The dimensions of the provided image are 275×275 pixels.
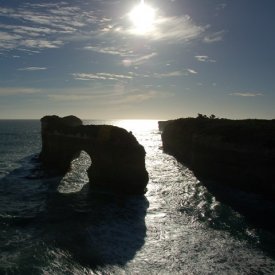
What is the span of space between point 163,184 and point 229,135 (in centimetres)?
1067

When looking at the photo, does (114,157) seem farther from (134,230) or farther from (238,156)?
(238,156)

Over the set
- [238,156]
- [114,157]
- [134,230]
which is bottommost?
[134,230]

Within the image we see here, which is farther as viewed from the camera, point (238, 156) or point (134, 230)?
point (238, 156)

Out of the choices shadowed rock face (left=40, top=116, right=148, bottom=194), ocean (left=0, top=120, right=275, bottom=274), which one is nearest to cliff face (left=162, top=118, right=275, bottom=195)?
ocean (left=0, top=120, right=275, bottom=274)

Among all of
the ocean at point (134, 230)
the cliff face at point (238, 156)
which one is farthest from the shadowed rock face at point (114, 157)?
the cliff face at point (238, 156)

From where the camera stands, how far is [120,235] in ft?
72.8

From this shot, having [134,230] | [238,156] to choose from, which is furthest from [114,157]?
[238,156]

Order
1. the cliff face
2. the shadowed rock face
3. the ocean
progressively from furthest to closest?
the cliff face < the shadowed rock face < the ocean

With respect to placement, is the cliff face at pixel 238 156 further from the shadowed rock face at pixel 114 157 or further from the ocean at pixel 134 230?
the shadowed rock face at pixel 114 157

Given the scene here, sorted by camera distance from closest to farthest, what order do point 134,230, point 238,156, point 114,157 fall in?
point 134,230
point 114,157
point 238,156

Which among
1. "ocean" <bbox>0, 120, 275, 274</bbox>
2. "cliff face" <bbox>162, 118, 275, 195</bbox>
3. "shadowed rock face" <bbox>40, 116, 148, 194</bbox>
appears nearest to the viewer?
"ocean" <bbox>0, 120, 275, 274</bbox>

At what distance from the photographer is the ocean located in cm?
1806

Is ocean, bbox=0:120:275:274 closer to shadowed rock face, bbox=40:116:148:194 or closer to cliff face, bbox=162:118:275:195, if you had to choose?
shadowed rock face, bbox=40:116:148:194

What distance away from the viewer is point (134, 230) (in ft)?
76.0
